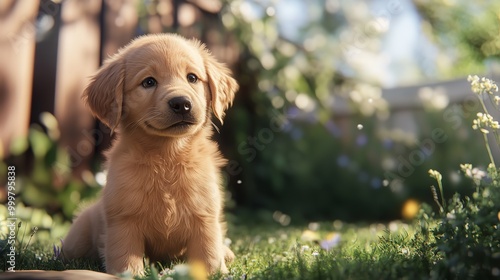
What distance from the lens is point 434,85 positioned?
6.09m

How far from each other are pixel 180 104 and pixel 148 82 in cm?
24

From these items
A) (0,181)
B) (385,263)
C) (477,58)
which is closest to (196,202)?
(385,263)

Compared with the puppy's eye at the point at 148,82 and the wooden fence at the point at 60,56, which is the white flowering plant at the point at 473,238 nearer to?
the puppy's eye at the point at 148,82

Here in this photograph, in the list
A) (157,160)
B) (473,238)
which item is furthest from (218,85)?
(473,238)

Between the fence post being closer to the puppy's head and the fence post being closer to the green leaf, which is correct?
the green leaf

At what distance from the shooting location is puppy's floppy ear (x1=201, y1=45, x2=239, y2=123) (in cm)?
239

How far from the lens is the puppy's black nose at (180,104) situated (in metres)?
2.05

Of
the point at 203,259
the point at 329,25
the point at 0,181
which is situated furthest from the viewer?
the point at 329,25

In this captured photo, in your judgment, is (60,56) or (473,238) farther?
(60,56)

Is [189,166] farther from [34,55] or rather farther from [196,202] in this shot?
[34,55]

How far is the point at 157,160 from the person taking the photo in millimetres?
2223

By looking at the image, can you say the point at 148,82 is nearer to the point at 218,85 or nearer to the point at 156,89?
the point at 156,89

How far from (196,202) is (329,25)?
576 cm

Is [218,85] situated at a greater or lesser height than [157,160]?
greater
